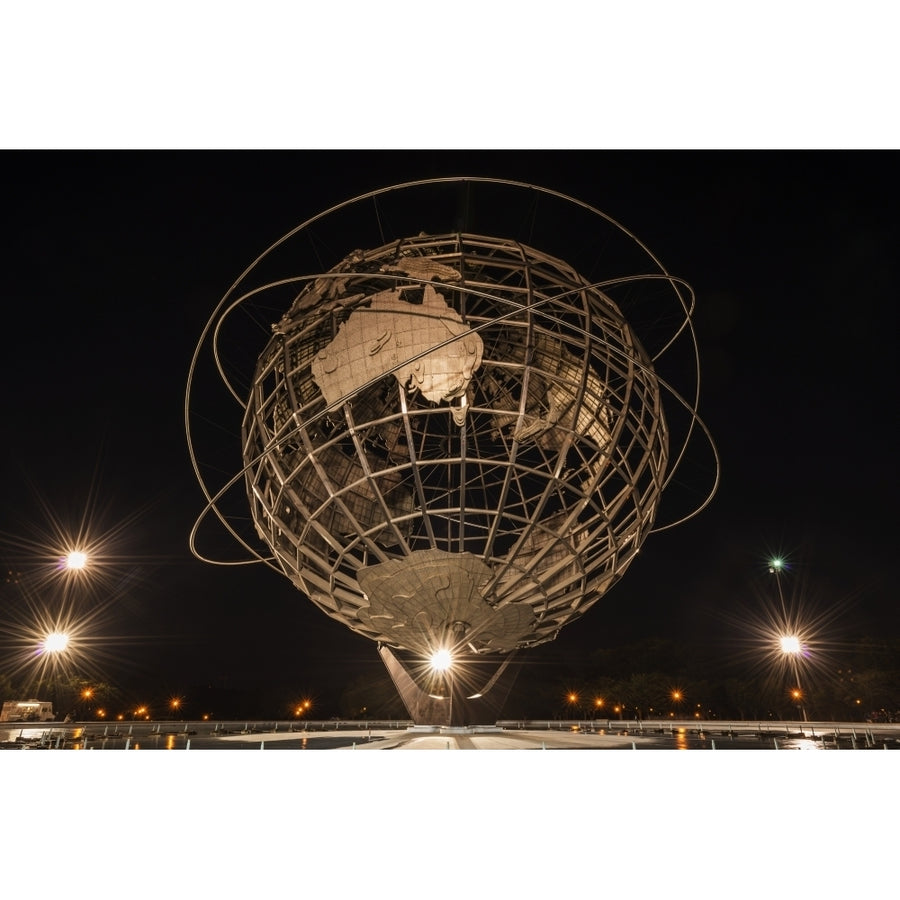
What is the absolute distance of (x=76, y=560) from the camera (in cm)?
1069

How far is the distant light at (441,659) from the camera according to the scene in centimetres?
824

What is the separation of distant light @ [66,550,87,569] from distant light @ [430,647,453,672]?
669cm

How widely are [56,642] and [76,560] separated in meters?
1.43

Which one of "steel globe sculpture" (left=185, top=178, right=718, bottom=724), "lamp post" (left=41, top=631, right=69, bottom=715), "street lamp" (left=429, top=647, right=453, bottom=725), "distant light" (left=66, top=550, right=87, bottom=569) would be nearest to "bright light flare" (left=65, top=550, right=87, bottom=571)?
"distant light" (left=66, top=550, right=87, bottom=569)

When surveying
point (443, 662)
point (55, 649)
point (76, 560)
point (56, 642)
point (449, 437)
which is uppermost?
point (449, 437)

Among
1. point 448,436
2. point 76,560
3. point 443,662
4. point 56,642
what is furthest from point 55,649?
point 448,436

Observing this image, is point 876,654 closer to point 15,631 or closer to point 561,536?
point 561,536

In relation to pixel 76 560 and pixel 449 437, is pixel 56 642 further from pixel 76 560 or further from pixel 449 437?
pixel 449 437

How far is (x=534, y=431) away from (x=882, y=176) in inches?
279

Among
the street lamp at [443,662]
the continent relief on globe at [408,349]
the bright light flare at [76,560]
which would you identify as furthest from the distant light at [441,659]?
the bright light flare at [76,560]

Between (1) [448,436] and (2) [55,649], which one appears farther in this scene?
(2) [55,649]

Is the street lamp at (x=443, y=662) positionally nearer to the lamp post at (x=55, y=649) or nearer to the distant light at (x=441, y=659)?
the distant light at (x=441, y=659)

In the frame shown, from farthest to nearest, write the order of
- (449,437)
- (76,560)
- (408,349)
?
1. (76,560)
2. (449,437)
3. (408,349)

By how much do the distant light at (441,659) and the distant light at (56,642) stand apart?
22.0 ft
